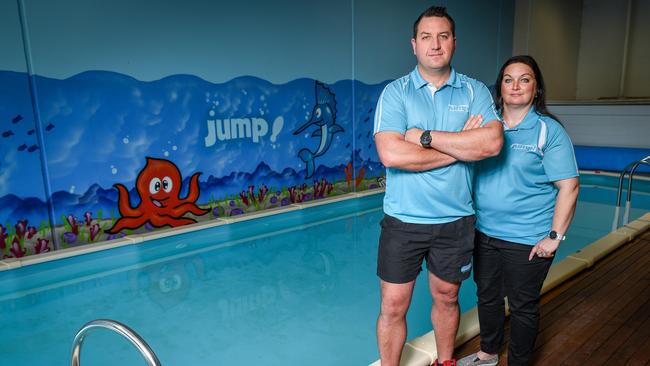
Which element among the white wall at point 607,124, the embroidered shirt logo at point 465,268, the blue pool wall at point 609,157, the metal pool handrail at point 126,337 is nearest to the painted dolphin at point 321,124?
the embroidered shirt logo at point 465,268

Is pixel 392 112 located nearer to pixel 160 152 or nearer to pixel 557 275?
pixel 557 275

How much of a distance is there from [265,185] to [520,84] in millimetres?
4235

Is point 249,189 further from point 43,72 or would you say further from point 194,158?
point 43,72

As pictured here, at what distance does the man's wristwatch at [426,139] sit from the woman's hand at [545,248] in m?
0.62

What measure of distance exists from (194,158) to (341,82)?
7.82ft

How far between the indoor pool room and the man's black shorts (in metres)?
0.02

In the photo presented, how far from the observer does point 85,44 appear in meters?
4.18

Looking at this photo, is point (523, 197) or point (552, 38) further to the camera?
point (552, 38)

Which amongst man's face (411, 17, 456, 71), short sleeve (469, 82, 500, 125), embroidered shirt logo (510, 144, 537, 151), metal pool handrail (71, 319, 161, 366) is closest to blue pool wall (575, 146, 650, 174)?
embroidered shirt logo (510, 144, 537, 151)

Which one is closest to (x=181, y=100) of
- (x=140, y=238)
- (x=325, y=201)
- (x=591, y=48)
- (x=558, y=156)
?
(x=140, y=238)

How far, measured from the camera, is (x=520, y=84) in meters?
1.77

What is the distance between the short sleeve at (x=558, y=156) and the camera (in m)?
1.72

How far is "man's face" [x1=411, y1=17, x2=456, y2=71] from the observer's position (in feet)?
5.32


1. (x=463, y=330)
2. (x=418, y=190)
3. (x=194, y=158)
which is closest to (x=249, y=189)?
(x=194, y=158)
